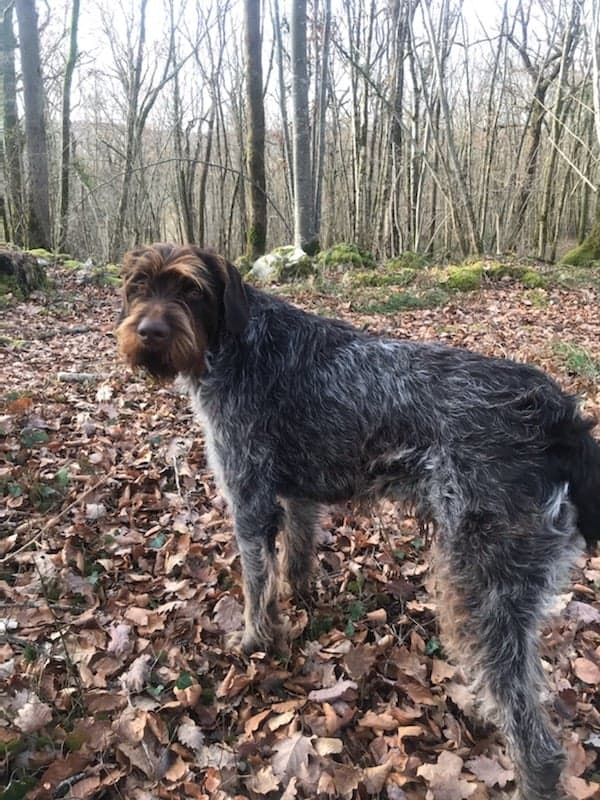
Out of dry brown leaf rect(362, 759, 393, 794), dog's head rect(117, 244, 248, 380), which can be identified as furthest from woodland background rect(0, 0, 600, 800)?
dog's head rect(117, 244, 248, 380)

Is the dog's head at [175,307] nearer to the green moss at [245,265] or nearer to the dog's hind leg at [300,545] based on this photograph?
the dog's hind leg at [300,545]

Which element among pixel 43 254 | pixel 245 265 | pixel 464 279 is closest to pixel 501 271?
pixel 464 279

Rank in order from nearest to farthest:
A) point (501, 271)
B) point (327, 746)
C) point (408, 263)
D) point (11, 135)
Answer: point (327, 746) < point (501, 271) < point (408, 263) < point (11, 135)

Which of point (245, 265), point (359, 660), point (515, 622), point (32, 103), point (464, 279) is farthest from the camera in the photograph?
point (245, 265)

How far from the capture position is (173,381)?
354 cm

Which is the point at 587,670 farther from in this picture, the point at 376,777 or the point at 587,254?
the point at 587,254

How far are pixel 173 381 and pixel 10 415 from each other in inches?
126

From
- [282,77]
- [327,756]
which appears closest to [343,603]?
[327,756]

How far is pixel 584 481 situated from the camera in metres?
2.76

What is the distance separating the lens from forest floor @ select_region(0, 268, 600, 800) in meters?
2.80

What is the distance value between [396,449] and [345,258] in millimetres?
12872

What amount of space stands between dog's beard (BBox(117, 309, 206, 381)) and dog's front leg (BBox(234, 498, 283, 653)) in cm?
95

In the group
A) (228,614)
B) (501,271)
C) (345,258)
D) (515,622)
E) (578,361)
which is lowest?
(228,614)

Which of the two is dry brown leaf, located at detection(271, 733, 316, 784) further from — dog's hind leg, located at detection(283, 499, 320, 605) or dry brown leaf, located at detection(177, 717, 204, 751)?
dog's hind leg, located at detection(283, 499, 320, 605)
